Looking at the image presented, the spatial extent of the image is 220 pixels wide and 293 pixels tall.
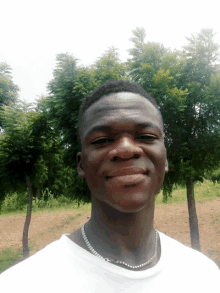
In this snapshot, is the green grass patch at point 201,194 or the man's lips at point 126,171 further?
the green grass patch at point 201,194

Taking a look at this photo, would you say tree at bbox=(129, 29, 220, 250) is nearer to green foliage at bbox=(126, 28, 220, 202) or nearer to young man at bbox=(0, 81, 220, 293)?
green foliage at bbox=(126, 28, 220, 202)

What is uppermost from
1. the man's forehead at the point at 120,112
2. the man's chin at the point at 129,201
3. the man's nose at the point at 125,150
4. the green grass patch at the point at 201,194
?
the man's forehead at the point at 120,112

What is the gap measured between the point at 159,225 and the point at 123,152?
8301 millimetres

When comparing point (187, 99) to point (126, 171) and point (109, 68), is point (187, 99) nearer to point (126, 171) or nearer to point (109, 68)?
point (109, 68)

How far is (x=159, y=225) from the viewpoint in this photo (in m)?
8.55

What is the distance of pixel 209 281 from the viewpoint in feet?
4.42

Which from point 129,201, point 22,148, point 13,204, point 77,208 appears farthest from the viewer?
point 13,204

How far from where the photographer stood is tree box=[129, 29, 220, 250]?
16.4 ft

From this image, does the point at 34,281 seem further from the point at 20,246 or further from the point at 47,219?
the point at 47,219

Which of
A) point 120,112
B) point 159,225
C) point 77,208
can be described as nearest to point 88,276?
point 120,112

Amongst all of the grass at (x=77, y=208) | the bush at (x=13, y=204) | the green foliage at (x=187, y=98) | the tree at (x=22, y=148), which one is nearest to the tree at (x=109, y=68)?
the green foliage at (x=187, y=98)

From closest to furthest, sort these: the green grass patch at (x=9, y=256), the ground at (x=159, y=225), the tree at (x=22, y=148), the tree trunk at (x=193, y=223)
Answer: the tree trunk at (x=193, y=223) → the tree at (x=22, y=148) → the green grass patch at (x=9, y=256) → the ground at (x=159, y=225)

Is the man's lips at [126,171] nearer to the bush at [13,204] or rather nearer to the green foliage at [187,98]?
the green foliage at [187,98]

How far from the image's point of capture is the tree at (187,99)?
4988mm
